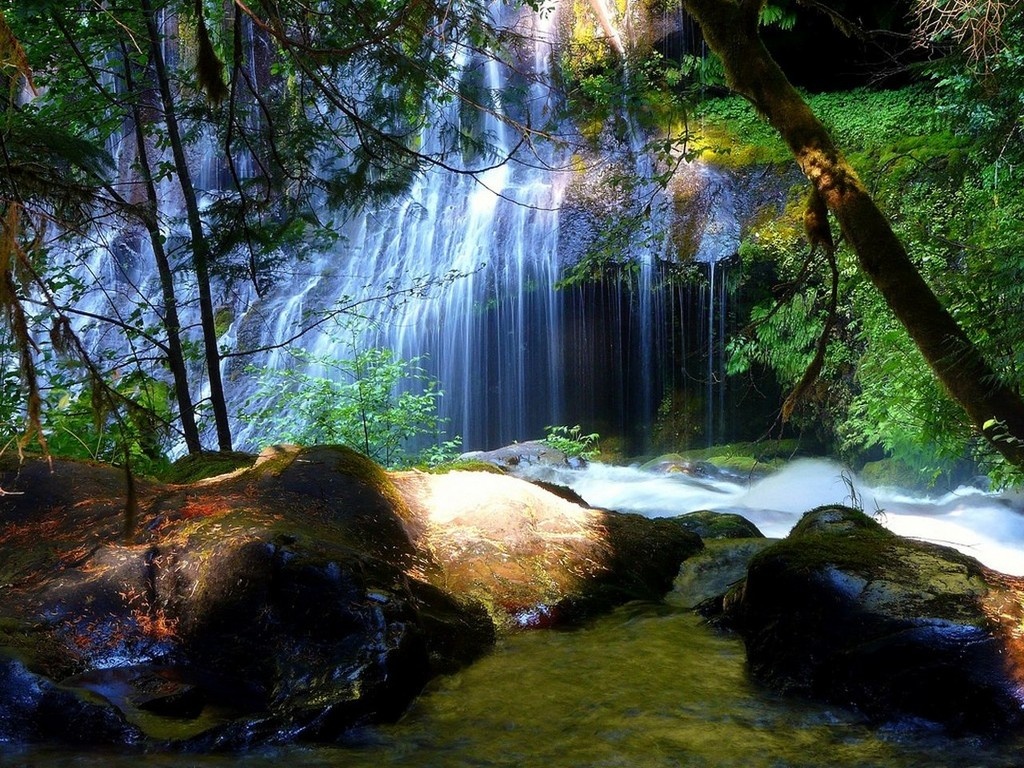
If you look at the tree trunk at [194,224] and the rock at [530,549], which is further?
the tree trunk at [194,224]

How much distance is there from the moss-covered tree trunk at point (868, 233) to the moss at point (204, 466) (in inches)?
153

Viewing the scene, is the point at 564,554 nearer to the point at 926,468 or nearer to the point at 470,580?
the point at 470,580

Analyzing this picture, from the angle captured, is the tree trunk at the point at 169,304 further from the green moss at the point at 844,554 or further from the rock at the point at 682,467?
the rock at the point at 682,467

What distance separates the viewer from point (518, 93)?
6.59 meters

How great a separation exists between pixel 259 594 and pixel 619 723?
4.66 ft

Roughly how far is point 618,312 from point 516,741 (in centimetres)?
1182

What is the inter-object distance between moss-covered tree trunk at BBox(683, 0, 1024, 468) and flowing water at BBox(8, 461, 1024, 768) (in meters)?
1.95

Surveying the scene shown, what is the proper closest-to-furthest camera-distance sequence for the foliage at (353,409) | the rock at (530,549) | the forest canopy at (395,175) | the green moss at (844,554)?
the forest canopy at (395,175), the green moss at (844,554), the rock at (530,549), the foliage at (353,409)

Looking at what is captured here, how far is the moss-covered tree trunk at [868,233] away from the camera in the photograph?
14.4ft

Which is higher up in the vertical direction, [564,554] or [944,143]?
[944,143]

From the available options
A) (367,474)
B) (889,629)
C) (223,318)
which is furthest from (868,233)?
(223,318)

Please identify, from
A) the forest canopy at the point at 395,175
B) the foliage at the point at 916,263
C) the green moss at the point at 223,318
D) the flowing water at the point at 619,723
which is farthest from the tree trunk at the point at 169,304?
the green moss at the point at 223,318

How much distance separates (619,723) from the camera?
2941mm

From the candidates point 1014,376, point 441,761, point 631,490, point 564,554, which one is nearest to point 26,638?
point 441,761
